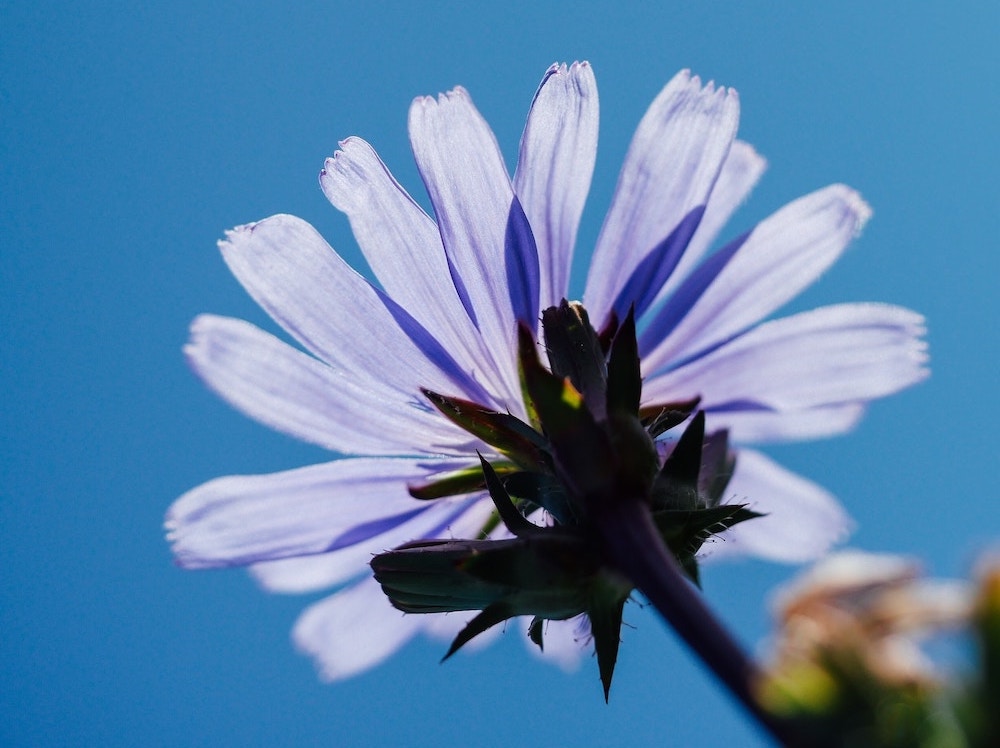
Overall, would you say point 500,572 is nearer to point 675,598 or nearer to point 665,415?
point 675,598

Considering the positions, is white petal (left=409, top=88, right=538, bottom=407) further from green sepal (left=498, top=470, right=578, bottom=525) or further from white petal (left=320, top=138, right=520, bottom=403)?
green sepal (left=498, top=470, right=578, bottom=525)

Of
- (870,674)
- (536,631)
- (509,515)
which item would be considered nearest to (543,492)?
(509,515)

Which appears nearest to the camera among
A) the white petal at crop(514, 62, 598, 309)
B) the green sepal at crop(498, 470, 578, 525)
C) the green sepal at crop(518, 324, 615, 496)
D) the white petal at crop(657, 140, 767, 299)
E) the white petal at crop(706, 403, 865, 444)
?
the green sepal at crop(518, 324, 615, 496)

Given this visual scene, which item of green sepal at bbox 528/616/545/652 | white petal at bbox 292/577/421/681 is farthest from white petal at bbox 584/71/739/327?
white petal at bbox 292/577/421/681

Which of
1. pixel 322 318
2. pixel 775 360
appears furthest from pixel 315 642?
pixel 775 360

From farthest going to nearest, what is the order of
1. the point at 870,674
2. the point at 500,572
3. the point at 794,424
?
the point at 794,424
the point at 500,572
the point at 870,674

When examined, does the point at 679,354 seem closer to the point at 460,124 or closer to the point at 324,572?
the point at 460,124

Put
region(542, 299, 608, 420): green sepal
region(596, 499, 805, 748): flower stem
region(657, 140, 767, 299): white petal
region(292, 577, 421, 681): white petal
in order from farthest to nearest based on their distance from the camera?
region(292, 577, 421, 681): white petal, region(657, 140, 767, 299): white petal, region(542, 299, 608, 420): green sepal, region(596, 499, 805, 748): flower stem
